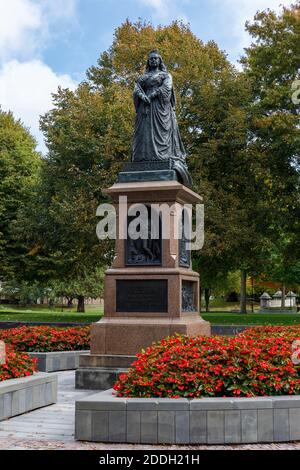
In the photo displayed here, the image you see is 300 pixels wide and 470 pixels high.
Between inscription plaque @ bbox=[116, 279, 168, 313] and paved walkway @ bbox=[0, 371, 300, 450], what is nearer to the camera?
paved walkway @ bbox=[0, 371, 300, 450]

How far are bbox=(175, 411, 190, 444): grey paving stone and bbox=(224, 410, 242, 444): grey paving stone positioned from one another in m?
0.45

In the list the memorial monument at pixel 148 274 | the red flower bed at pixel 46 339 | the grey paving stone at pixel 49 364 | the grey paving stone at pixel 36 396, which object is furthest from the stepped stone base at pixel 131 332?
the red flower bed at pixel 46 339

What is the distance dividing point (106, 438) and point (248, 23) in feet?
91.3

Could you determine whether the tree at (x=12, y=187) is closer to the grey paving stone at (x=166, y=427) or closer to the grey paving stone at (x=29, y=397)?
the grey paving stone at (x=29, y=397)

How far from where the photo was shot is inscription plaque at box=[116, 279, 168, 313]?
12.0 metres

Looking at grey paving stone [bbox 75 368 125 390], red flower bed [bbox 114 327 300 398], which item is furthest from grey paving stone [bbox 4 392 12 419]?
grey paving stone [bbox 75 368 125 390]

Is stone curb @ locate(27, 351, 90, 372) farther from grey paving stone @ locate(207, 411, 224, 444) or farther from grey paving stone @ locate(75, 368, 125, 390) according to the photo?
grey paving stone @ locate(207, 411, 224, 444)

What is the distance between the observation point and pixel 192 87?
101 feet

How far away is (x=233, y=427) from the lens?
7301 millimetres

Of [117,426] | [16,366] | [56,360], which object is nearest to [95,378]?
[16,366]

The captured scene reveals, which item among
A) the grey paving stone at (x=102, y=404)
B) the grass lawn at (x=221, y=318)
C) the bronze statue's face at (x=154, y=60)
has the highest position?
the bronze statue's face at (x=154, y=60)

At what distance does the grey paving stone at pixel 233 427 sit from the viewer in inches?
287

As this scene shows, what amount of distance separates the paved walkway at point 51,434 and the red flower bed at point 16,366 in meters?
0.62

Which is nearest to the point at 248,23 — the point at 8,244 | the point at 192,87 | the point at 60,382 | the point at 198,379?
the point at 192,87
